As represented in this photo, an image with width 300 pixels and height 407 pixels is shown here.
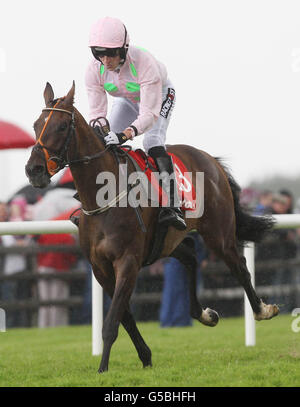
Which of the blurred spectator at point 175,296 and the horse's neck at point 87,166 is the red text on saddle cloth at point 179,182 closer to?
the horse's neck at point 87,166

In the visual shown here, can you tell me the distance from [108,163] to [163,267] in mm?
4373

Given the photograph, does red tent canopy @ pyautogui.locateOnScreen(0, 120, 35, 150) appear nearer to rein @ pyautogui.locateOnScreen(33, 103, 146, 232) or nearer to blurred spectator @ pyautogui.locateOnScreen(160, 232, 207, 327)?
blurred spectator @ pyautogui.locateOnScreen(160, 232, 207, 327)

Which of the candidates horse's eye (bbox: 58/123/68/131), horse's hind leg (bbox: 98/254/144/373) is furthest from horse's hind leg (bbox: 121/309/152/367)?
horse's eye (bbox: 58/123/68/131)

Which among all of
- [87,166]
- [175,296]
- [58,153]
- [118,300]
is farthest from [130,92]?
[175,296]

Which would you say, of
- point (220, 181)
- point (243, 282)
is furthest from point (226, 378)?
point (220, 181)

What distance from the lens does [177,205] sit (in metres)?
5.47

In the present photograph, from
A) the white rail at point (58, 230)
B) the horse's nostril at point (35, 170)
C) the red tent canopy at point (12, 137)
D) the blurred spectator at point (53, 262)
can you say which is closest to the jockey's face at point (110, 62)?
the horse's nostril at point (35, 170)

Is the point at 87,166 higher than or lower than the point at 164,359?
higher

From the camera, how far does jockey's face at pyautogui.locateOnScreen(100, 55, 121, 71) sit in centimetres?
511

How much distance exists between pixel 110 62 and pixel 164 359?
225 centimetres

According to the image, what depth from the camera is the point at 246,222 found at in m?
6.48

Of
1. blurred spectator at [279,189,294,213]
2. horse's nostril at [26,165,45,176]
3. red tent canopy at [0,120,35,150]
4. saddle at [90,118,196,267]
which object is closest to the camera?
horse's nostril at [26,165,45,176]

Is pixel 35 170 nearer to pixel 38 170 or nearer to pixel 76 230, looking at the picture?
pixel 38 170
